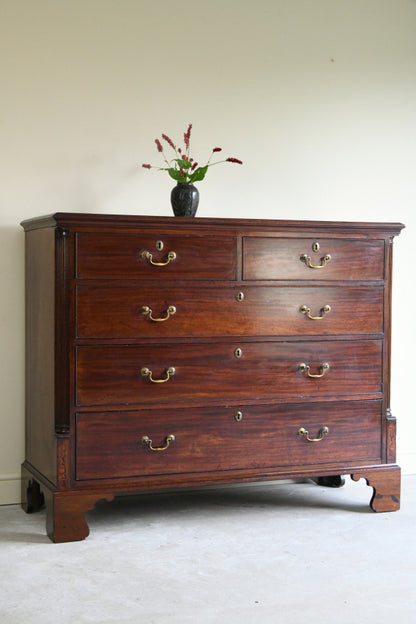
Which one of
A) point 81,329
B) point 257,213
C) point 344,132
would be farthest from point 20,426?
point 344,132

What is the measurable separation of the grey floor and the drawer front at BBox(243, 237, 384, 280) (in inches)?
37.9

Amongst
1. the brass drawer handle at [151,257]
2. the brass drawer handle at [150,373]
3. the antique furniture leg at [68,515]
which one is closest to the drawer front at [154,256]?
the brass drawer handle at [151,257]

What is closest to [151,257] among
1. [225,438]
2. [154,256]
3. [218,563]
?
[154,256]

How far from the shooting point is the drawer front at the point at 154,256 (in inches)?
115

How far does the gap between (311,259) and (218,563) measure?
1.21m

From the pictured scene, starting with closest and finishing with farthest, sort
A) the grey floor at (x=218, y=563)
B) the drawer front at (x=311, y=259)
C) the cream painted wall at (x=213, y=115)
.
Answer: the grey floor at (x=218, y=563) → the drawer front at (x=311, y=259) → the cream painted wall at (x=213, y=115)

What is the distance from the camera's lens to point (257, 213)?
3777 millimetres

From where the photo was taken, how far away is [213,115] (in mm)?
3691

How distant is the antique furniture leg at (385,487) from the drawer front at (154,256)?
102cm

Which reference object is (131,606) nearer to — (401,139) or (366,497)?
(366,497)

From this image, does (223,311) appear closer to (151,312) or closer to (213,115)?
(151,312)

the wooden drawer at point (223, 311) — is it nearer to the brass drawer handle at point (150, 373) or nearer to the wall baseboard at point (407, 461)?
the brass drawer handle at point (150, 373)

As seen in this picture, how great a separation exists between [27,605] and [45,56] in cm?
220

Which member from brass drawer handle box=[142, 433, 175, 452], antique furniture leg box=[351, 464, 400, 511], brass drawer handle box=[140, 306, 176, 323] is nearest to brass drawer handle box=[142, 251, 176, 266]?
brass drawer handle box=[140, 306, 176, 323]
